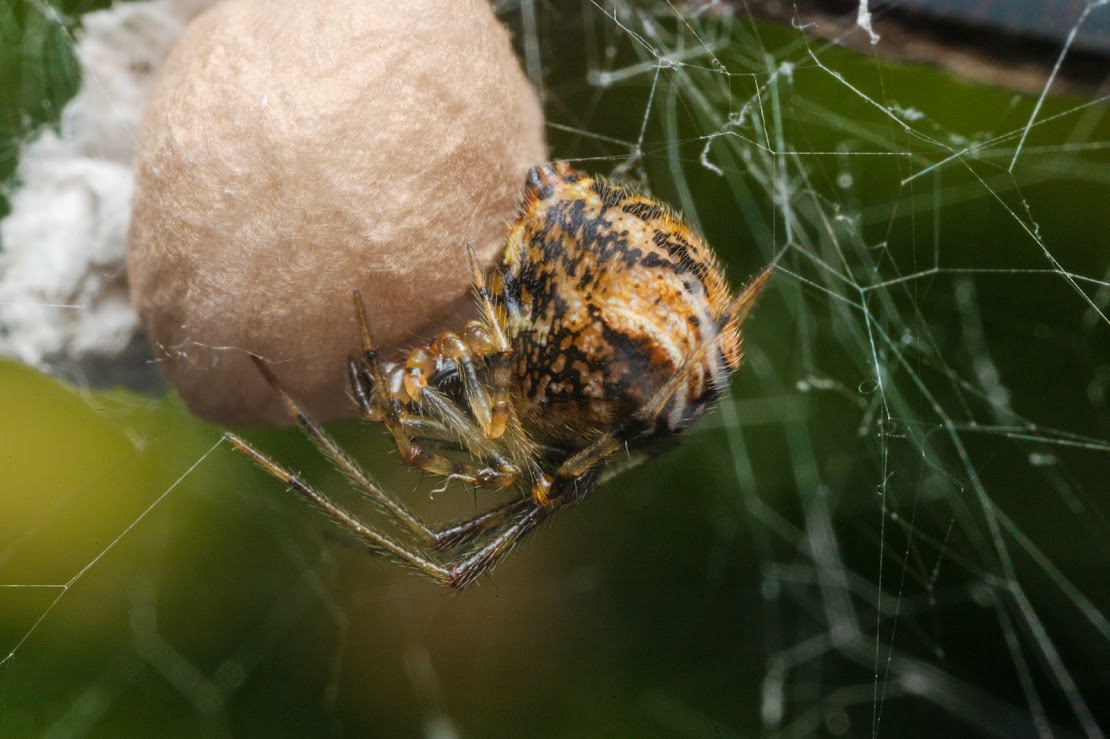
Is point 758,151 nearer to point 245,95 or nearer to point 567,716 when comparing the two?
point 245,95

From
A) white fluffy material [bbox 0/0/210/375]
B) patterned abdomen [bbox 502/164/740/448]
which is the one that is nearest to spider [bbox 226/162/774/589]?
patterned abdomen [bbox 502/164/740/448]

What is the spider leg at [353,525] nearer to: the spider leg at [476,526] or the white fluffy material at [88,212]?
the spider leg at [476,526]

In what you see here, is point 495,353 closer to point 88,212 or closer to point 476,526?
point 476,526

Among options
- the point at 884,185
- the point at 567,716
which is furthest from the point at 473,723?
the point at 884,185

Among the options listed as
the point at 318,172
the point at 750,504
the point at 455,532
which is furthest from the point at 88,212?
the point at 750,504

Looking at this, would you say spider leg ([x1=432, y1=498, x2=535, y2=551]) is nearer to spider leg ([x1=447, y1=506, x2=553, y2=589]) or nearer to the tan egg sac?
spider leg ([x1=447, y1=506, x2=553, y2=589])

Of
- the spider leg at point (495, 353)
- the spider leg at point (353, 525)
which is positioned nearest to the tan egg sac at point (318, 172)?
the spider leg at point (495, 353)
